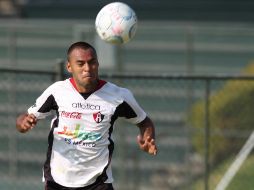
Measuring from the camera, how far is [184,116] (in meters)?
11.4

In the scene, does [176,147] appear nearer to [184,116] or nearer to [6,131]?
[184,116]

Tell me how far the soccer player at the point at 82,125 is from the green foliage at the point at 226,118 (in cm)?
307

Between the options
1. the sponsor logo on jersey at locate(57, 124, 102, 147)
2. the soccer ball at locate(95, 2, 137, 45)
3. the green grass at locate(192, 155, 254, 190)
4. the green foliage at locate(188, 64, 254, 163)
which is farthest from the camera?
the green foliage at locate(188, 64, 254, 163)

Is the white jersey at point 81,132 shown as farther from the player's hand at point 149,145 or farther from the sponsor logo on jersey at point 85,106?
the player's hand at point 149,145

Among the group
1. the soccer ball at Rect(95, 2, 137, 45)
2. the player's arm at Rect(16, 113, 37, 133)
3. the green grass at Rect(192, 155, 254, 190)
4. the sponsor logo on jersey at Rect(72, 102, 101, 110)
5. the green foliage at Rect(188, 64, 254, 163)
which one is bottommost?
the green grass at Rect(192, 155, 254, 190)

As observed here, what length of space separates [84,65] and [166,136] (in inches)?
175

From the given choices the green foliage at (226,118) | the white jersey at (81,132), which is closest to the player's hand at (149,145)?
the white jersey at (81,132)

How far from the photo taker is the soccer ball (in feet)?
24.6

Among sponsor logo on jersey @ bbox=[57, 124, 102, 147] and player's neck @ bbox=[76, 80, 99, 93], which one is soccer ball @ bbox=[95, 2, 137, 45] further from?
sponsor logo on jersey @ bbox=[57, 124, 102, 147]

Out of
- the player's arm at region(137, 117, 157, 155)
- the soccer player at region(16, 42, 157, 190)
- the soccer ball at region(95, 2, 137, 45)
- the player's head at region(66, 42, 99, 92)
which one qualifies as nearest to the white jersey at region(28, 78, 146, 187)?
the soccer player at region(16, 42, 157, 190)

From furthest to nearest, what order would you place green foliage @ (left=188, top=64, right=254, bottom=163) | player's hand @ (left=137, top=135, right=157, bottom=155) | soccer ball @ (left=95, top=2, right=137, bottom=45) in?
green foliage @ (left=188, top=64, right=254, bottom=163) < soccer ball @ (left=95, top=2, right=137, bottom=45) < player's hand @ (left=137, top=135, right=157, bottom=155)

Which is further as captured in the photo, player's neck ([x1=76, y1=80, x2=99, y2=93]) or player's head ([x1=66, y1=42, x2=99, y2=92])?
player's neck ([x1=76, y1=80, x2=99, y2=93])

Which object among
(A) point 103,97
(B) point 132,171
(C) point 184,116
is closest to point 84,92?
(A) point 103,97

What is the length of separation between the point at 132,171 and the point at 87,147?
4.05 metres
